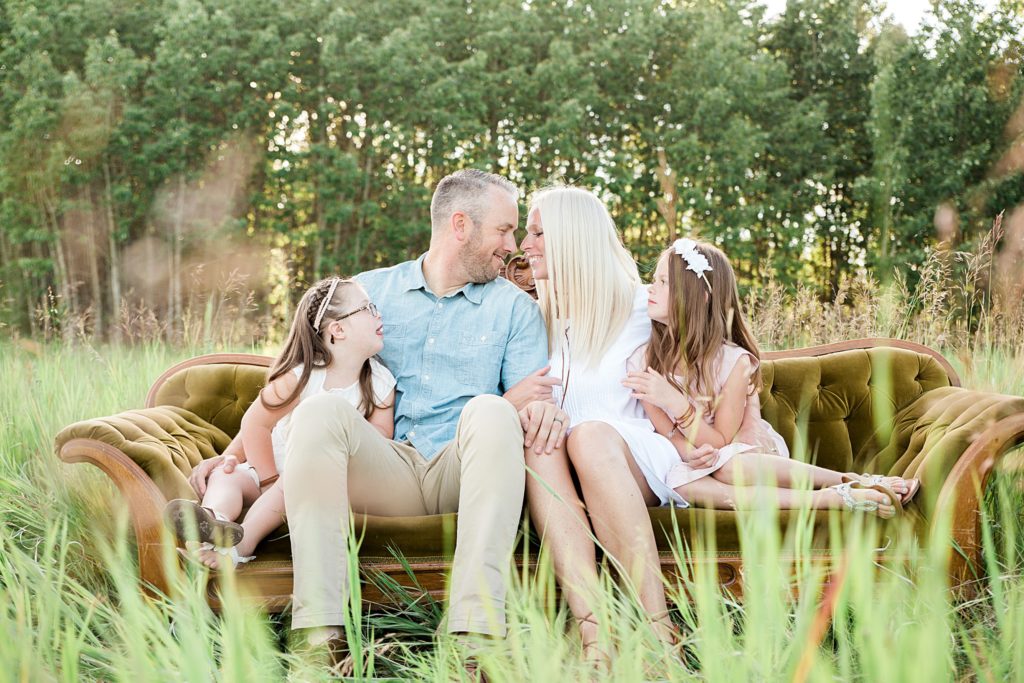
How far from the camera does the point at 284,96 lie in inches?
568

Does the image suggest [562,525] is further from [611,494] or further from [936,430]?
[936,430]

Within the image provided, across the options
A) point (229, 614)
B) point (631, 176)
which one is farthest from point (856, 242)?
point (229, 614)

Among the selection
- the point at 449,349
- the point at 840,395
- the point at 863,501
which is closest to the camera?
the point at 863,501

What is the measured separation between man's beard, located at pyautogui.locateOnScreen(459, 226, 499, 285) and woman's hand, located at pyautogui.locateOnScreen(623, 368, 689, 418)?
0.66 m

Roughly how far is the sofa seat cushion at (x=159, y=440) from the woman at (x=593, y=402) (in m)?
0.96

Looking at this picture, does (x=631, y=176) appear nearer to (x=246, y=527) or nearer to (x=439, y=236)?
(x=439, y=236)

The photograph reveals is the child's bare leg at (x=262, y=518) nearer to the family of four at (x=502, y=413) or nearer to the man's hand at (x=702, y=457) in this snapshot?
the family of four at (x=502, y=413)

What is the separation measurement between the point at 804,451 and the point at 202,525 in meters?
1.39

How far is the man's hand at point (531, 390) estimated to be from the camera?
2645mm

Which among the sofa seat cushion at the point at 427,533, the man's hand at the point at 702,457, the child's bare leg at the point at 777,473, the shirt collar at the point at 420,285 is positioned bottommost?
the sofa seat cushion at the point at 427,533

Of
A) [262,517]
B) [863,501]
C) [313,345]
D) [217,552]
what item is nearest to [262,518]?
[262,517]

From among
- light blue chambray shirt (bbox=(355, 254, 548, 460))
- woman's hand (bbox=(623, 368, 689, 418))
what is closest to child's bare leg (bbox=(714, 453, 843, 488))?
woman's hand (bbox=(623, 368, 689, 418))

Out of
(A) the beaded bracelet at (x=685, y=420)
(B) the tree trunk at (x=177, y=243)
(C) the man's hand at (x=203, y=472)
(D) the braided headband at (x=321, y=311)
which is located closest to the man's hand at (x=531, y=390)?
(A) the beaded bracelet at (x=685, y=420)

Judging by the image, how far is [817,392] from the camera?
3117mm
